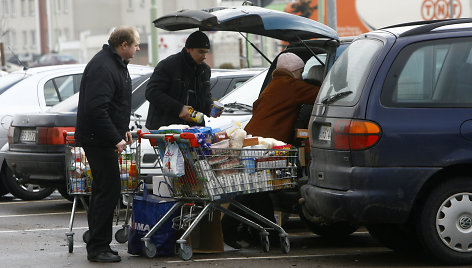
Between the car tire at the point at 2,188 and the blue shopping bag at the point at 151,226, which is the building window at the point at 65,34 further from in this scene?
the blue shopping bag at the point at 151,226

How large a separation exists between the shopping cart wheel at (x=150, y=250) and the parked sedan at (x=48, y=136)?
3041mm

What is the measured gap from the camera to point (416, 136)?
7066 mm

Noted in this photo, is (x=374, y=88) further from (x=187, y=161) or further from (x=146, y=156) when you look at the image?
(x=146, y=156)

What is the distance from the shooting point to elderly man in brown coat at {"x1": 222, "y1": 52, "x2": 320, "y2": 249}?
8469 millimetres

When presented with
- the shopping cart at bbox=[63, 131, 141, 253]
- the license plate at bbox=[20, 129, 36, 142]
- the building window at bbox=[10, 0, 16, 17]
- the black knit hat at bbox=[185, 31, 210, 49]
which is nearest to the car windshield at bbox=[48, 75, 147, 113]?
the license plate at bbox=[20, 129, 36, 142]

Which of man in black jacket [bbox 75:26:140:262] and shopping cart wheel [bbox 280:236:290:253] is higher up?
man in black jacket [bbox 75:26:140:262]

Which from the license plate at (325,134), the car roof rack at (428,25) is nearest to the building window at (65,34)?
the license plate at (325,134)

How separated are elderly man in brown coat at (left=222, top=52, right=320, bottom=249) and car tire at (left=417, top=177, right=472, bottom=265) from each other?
1.72 meters

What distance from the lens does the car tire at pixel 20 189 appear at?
13.1 m

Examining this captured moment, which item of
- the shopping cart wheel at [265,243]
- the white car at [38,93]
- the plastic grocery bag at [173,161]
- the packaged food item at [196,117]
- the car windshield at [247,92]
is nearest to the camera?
the plastic grocery bag at [173,161]

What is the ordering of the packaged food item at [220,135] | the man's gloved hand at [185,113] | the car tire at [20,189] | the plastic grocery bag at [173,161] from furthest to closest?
the car tire at [20,189]
the man's gloved hand at [185,113]
the packaged food item at [220,135]
the plastic grocery bag at [173,161]

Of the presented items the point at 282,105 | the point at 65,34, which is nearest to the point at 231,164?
the point at 282,105

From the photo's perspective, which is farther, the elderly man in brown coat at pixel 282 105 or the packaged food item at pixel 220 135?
the elderly man in brown coat at pixel 282 105

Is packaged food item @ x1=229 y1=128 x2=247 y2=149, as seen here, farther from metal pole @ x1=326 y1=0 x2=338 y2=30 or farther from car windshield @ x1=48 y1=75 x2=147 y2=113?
metal pole @ x1=326 y1=0 x2=338 y2=30
